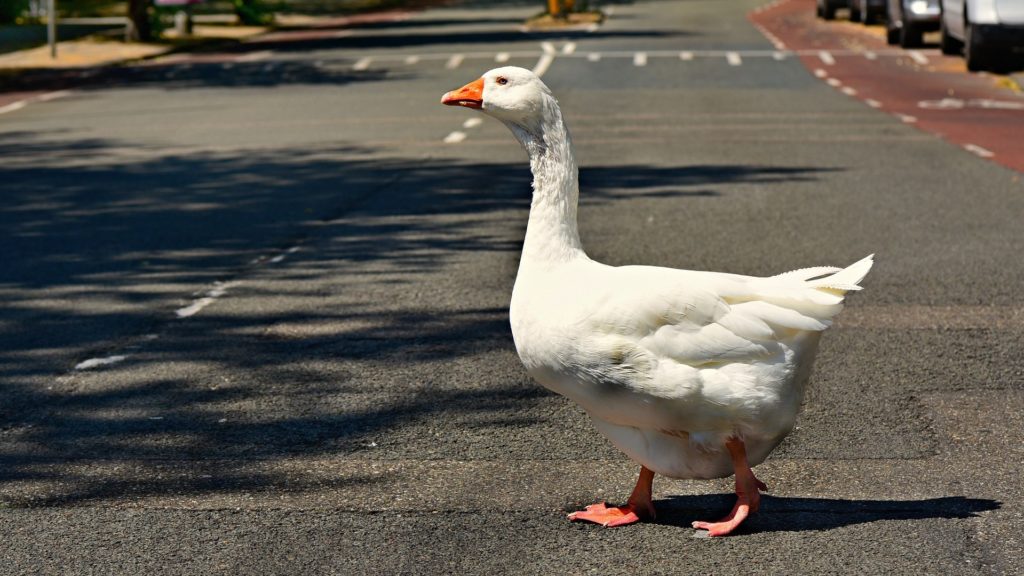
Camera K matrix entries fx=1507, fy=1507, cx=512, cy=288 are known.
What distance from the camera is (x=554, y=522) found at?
467 centimetres

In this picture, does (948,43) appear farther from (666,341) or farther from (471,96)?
(666,341)

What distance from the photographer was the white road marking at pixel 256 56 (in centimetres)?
2981

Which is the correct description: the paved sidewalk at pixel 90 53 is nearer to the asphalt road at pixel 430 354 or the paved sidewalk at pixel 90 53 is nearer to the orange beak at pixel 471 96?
the asphalt road at pixel 430 354

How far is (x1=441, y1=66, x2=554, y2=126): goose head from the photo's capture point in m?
4.51

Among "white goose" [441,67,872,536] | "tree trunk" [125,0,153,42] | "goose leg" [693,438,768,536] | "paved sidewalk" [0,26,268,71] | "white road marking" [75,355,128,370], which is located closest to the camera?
"white goose" [441,67,872,536]

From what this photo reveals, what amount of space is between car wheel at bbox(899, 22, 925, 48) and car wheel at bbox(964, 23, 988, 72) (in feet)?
18.3

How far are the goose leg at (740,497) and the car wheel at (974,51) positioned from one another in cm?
1883

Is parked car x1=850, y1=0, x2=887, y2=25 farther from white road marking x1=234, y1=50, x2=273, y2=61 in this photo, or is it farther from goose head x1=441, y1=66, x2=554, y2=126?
goose head x1=441, y1=66, x2=554, y2=126

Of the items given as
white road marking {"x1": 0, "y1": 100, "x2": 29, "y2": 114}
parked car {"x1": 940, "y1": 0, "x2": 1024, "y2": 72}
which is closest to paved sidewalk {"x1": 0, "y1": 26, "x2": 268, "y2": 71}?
white road marking {"x1": 0, "y1": 100, "x2": 29, "y2": 114}

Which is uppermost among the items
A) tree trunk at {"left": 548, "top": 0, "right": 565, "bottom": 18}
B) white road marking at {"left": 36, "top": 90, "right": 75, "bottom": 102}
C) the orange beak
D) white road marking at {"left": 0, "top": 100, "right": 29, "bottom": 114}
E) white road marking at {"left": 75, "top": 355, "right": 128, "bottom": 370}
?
the orange beak

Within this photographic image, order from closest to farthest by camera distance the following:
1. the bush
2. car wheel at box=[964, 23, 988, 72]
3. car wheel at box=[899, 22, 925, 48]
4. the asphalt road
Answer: the asphalt road
car wheel at box=[964, 23, 988, 72]
car wheel at box=[899, 22, 925, 48]
the bush

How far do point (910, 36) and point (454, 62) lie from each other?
29.5 feet

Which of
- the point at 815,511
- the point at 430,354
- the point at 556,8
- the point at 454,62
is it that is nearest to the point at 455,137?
the point at 430,354

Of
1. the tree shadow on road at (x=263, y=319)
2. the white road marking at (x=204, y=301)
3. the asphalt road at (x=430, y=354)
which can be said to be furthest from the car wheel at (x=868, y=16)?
the white road marking at (x=204, y=301)
